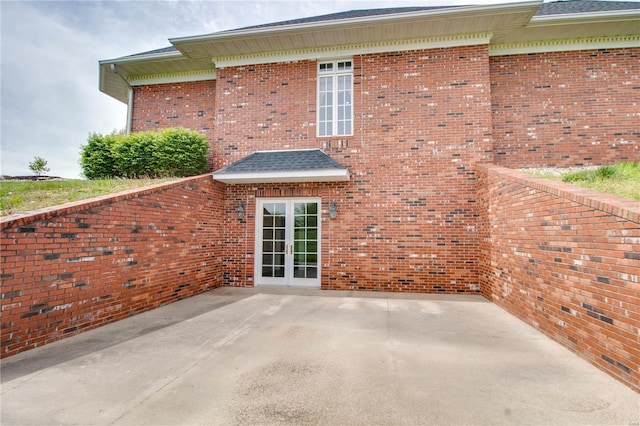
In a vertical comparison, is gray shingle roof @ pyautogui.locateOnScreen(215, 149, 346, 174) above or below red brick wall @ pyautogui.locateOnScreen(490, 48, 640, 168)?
below

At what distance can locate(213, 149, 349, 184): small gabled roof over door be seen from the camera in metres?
6.74

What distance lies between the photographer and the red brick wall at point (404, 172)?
6859 millimetres

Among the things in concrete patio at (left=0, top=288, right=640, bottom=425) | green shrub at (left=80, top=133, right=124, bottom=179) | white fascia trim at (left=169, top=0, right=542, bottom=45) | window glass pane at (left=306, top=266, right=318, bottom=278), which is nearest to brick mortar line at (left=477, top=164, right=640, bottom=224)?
concrete patio at (left=0, top=288, right=640, bottom=425)

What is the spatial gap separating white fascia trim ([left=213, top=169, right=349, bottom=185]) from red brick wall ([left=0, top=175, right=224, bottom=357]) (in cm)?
76

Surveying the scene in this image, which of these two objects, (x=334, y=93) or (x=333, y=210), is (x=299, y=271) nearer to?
(x=333, y=210)

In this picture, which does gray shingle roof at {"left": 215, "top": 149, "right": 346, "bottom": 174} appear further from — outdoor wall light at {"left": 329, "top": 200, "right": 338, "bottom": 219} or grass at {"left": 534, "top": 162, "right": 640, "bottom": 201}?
grass at {"left": 534, "top": 162, "right": 640, "bottom": 201}

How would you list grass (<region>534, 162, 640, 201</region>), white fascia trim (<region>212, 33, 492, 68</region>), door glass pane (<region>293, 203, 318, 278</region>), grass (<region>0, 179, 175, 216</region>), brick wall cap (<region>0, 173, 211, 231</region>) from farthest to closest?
1. door glass pane (<region>293, 203, 318, 278</region>)
2. white fascia trim (<region>212, 33, 492, 68</region>)
3. grass (<region>0, 179, 175, 216</region>)
4. grass (<region>534, 162, 640, 201</region>)
5. brick wall cap (<region>0, 173, 211, 231</region>)

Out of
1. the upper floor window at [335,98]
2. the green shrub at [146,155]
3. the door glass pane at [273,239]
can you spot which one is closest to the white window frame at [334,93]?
the upper floor window at [335,98]

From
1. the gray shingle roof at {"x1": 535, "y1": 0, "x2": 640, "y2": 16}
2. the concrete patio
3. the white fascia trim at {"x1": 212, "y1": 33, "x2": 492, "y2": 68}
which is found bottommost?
the concrete patio

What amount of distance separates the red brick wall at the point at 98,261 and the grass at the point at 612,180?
24.2ft

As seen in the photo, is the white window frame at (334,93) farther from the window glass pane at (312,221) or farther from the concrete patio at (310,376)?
the concrete patio at (310,376)

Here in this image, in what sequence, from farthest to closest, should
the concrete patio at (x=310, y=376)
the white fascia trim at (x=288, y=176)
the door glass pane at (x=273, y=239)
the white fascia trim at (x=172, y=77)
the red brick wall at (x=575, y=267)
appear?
the white fascia trim at (x=172, y=77), the door glass pane at (x=273, y=239), the white fascia trim at (x=288, y=176), the red brick wall at (x=575, y=267), the concrete patio at (x=310, y=376)

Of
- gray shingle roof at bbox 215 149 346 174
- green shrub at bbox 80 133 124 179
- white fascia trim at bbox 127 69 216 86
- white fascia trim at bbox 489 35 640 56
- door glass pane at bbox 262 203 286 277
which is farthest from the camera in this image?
white fascia trim at bbox 127 69 216 86

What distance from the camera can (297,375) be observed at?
291 centimetres
